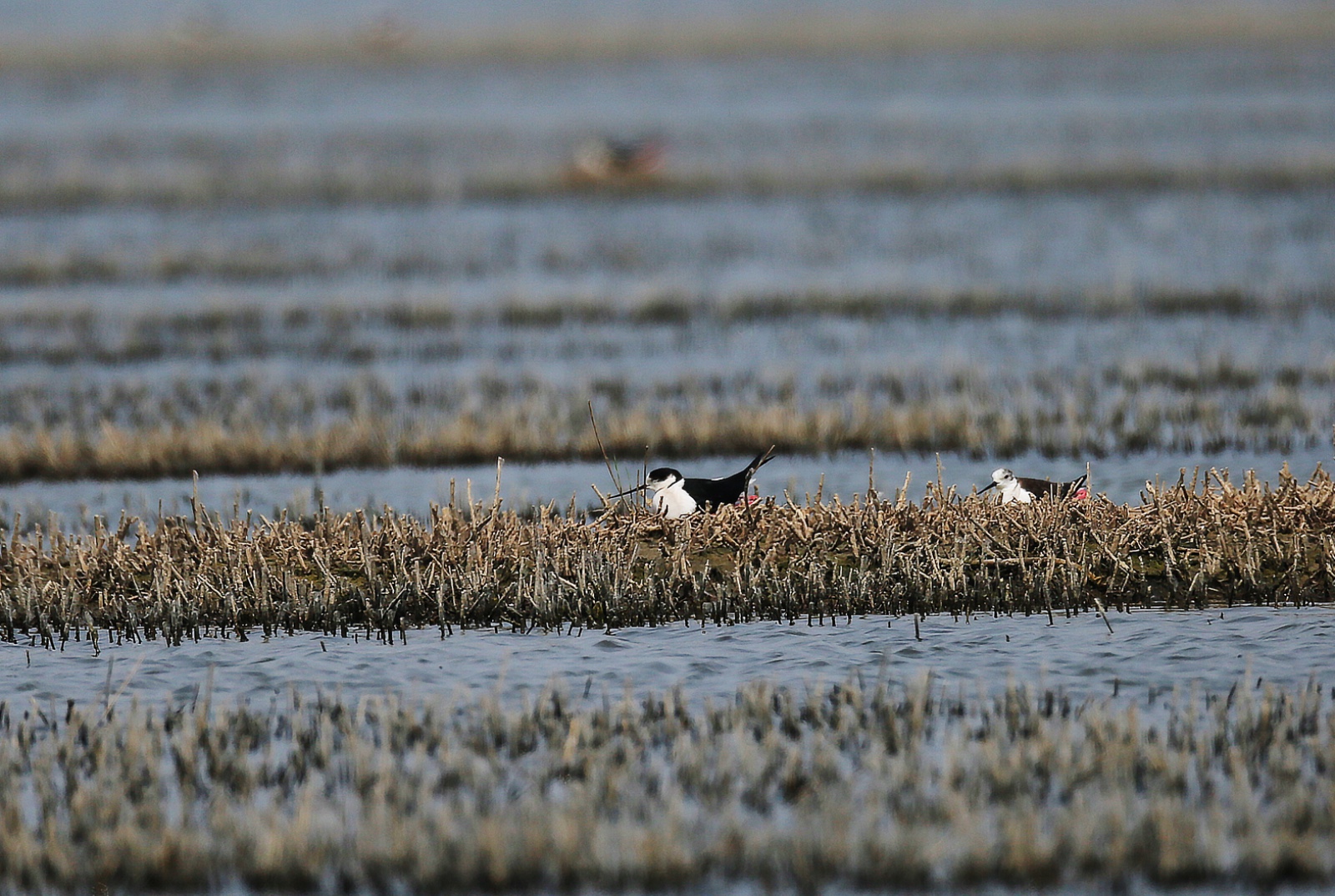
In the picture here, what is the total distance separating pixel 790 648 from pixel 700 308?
1289cm

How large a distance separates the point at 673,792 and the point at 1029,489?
15.1 ft

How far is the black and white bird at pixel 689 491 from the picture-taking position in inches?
378

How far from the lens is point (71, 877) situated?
568 centimetres

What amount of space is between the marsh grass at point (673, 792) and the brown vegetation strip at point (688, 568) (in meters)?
1.33

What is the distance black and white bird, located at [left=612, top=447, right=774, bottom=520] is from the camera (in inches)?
378

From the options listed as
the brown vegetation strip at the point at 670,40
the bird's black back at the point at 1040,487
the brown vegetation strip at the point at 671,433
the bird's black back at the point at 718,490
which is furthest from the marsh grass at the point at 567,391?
the brown vegetation strip at the point at 670,40

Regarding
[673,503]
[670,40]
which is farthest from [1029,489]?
[670,40]

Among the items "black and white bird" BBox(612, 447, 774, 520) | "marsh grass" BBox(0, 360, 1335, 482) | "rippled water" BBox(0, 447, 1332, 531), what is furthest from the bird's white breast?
"marsh grass" BBox(0, 360, 1335, 482)

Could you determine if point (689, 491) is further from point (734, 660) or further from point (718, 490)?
point (734, 660)

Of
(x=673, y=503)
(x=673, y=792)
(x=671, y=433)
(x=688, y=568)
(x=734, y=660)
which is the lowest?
(x=673, y=792)

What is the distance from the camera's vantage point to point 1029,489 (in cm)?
1015

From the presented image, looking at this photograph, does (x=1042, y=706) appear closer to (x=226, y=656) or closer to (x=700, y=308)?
(x=226, y=656)

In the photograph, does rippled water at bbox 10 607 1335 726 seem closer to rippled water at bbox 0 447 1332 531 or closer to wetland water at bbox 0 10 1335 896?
wetland water at bbox 0 10 1335 896

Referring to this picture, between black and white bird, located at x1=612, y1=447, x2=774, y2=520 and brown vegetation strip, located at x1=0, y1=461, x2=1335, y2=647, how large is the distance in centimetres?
19
